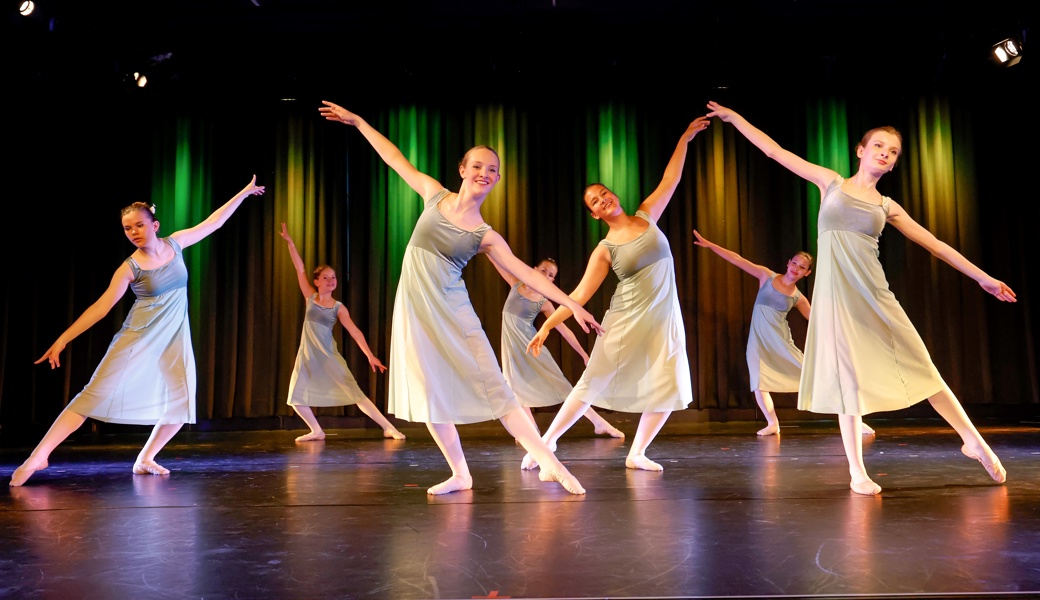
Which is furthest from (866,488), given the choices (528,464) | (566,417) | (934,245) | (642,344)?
(528,464)

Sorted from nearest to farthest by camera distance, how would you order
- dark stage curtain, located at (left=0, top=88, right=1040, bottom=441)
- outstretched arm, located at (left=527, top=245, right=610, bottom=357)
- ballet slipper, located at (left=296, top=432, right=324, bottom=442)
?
outstretched arm, located at (left=527, top=245, right=610, bottom=357) → ballet slipper, located at (left=296, top=432, right=324, bottom=442) → dark stage curtain, located at (left=0, top=88, right=1040, bottom=441)

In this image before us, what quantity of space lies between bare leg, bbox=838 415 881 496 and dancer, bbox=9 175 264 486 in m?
3.30

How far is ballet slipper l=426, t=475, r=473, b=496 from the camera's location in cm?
333

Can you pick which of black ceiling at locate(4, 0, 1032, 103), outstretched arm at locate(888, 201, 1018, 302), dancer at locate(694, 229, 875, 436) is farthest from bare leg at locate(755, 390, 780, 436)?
black ceiling at locate(4, 0, 1032, 103)

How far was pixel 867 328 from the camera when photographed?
336 cm

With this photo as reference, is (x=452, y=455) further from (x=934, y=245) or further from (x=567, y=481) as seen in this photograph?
(x=934, y=245)

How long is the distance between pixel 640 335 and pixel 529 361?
2113mm

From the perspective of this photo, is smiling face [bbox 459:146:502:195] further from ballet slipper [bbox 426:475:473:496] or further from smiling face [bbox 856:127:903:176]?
smiling face [bbox 856:127:903:176]

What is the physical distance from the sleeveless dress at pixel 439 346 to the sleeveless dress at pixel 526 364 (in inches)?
99.6

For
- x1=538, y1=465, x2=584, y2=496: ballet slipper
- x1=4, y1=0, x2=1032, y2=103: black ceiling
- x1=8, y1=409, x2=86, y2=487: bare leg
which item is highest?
x1=4, y1=0, x2=1032, y2=103: black ceiling

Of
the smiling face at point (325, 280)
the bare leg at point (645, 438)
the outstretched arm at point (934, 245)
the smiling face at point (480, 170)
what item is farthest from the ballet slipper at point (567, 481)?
the smiling face at point (325, 280)

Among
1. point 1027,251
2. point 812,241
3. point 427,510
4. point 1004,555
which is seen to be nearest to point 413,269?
point 427,510

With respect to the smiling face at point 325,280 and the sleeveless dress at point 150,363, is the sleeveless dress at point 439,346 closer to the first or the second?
the sleeveless dress at point 150,363

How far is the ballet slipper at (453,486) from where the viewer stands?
333 centimetres
